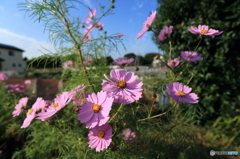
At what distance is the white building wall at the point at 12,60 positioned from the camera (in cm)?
1816

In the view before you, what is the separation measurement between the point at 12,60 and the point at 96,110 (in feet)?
76.8

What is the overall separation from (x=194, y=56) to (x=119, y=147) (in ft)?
1.89

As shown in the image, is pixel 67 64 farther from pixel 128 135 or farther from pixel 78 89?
pixel 128 135

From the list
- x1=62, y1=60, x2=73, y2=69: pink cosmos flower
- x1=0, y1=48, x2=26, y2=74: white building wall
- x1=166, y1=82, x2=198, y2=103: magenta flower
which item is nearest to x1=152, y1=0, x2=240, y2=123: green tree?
x1=62, y1=60, x2=73, y2=69: pink cosmos flower

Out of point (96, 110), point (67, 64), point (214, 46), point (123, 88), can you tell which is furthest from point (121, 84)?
point (214, 46)

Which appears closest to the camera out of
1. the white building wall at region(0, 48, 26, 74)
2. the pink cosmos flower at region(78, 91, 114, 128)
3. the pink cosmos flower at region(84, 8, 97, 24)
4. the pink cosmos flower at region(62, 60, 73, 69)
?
the pink cosmos flower at region(78, 91, 114, 128)

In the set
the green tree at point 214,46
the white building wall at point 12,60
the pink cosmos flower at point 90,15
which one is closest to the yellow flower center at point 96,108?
the pink cosmos flower at point 90,15

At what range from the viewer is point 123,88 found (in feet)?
1.78

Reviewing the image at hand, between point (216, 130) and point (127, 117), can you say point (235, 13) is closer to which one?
point (216, 130)

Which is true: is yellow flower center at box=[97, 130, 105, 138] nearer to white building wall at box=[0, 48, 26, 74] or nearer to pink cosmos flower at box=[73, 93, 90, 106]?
pink cosmos flower at box=[73, 93, 90, 106]

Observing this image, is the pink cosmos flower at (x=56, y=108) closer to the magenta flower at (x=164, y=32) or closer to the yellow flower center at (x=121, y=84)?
the yellow flower center at (x=121, y=84)

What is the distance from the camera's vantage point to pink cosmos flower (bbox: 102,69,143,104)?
489 millimetres

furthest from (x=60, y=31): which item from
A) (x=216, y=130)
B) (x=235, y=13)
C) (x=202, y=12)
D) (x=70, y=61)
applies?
(x=216, y=130)

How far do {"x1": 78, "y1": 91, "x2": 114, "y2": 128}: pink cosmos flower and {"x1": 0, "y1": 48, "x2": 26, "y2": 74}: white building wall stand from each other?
20.6 m
